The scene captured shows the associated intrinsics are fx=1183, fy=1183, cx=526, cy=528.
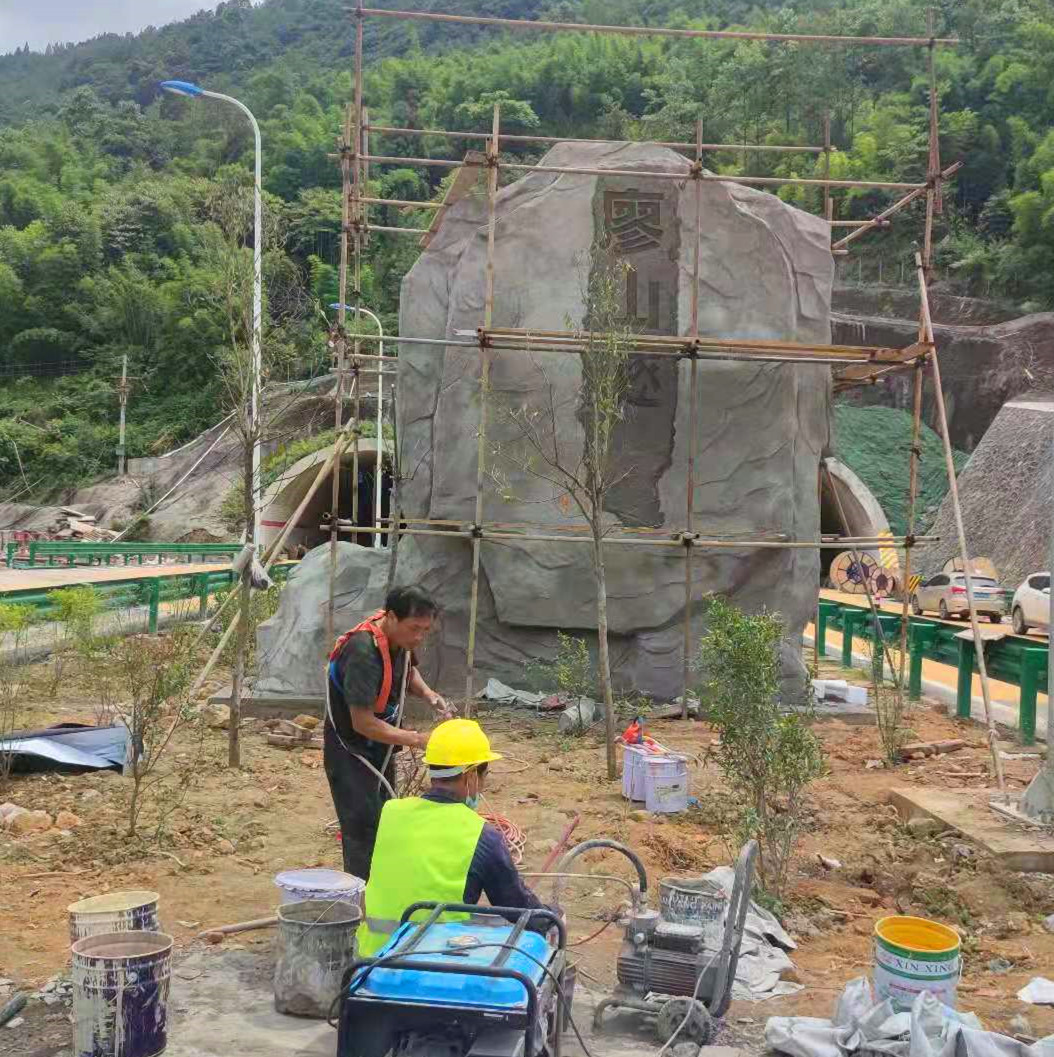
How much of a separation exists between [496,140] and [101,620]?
7.75 metres

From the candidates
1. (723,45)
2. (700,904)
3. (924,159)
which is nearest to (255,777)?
(700,904)

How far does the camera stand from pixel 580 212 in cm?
1220

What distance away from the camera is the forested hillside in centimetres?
4847

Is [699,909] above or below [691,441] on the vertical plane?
below

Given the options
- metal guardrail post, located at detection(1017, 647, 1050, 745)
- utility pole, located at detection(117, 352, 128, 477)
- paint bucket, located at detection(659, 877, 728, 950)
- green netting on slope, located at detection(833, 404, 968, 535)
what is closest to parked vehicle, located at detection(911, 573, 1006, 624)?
metal guardrail post, located at detection(1017, 647, 1050, 745)

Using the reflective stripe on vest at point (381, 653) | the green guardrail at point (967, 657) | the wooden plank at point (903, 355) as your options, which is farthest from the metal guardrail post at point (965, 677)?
the reflective stripe on vest at point (381, 653)

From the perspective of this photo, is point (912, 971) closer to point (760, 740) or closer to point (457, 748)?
point (457, 748)

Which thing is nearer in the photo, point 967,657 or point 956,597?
point 967,657

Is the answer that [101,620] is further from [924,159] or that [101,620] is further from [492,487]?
[924,159]

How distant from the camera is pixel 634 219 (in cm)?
1219

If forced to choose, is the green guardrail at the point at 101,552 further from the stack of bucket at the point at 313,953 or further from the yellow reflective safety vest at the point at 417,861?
the yellow reflective safety vest at the point at 417,861

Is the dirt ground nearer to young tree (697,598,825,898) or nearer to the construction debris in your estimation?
the construction debris

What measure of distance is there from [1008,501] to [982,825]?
25650 mm

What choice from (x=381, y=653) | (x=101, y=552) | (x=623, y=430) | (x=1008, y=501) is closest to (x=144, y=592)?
(x=623, y=430)
